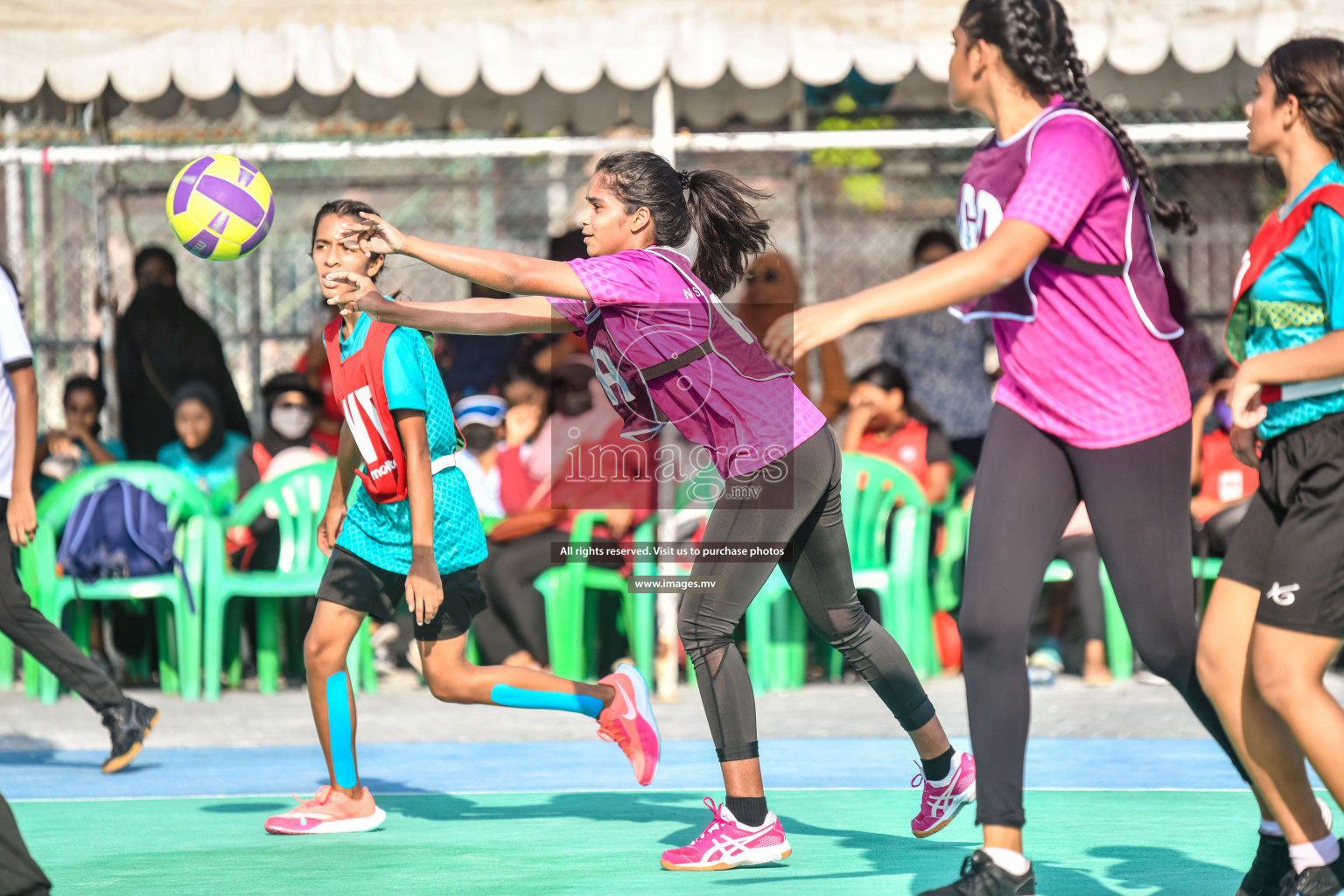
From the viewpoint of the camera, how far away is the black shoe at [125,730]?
634 cm

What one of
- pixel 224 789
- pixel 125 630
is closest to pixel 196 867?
pixel 224 789

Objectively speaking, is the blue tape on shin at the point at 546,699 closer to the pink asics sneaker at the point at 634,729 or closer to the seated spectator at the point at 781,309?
the pink asics sneaker at the point at 634,729

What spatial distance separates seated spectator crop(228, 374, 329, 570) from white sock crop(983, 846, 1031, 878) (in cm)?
572

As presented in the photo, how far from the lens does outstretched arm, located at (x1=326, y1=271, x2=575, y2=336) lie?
3.94 meters

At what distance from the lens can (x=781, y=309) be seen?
31.4ft

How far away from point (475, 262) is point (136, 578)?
5250 mm

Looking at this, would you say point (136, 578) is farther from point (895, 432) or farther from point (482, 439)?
point (895, 432)

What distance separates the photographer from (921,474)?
8.83 metres

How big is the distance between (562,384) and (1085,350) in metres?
5.37

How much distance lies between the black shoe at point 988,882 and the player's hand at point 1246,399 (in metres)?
1.12

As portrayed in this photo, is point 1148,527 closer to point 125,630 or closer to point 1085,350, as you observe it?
point 1085,350

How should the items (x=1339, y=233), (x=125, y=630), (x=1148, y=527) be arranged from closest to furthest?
(x=1339, y=233) < (x=1148, y=527) < (x=125, y=630)

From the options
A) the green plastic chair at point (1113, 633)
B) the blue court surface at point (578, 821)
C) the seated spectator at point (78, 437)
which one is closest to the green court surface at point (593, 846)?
the blue court surface at point (578, 821)

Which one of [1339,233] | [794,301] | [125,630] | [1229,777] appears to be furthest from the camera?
[794,301]
